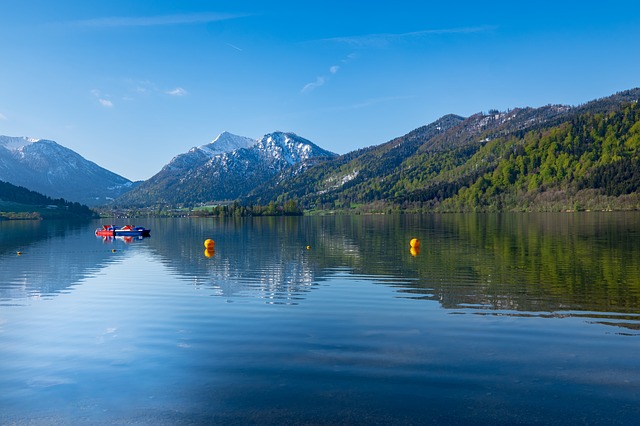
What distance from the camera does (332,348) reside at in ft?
88.4

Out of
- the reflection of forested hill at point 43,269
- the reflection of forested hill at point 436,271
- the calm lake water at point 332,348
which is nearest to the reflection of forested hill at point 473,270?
the reflection of forested hill at point 436,271

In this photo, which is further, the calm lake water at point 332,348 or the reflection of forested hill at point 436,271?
the reflection of forested hill at point 436,271

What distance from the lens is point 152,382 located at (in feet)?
72.8

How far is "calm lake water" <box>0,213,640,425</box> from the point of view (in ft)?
61.8

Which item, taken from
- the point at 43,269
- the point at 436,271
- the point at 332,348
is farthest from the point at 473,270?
the point at 43,269

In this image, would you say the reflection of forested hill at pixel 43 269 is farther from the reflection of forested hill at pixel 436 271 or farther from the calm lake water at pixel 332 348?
the calm lake water at pixel 332 348

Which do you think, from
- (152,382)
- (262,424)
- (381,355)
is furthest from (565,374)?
(152,382)

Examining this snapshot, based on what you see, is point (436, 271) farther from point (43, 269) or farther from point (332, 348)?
point (43, 269)

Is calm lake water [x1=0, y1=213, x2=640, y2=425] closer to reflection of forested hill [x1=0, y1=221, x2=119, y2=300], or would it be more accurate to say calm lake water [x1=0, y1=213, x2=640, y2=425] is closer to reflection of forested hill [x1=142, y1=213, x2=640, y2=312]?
reflection of forested hill [x1=142, y1=213, x2=640, y2=312]

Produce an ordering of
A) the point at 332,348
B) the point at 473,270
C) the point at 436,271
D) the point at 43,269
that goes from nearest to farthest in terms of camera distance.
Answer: the point at 332,348
the point at 473,270
the point at 436,271
the point at 43,269

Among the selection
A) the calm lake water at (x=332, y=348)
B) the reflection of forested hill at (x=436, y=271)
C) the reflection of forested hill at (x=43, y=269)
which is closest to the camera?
the calm lake water at (x=332, y=348)

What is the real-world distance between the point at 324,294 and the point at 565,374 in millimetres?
25816

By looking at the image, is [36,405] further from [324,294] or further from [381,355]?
[324,294]

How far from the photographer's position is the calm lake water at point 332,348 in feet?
61.8
